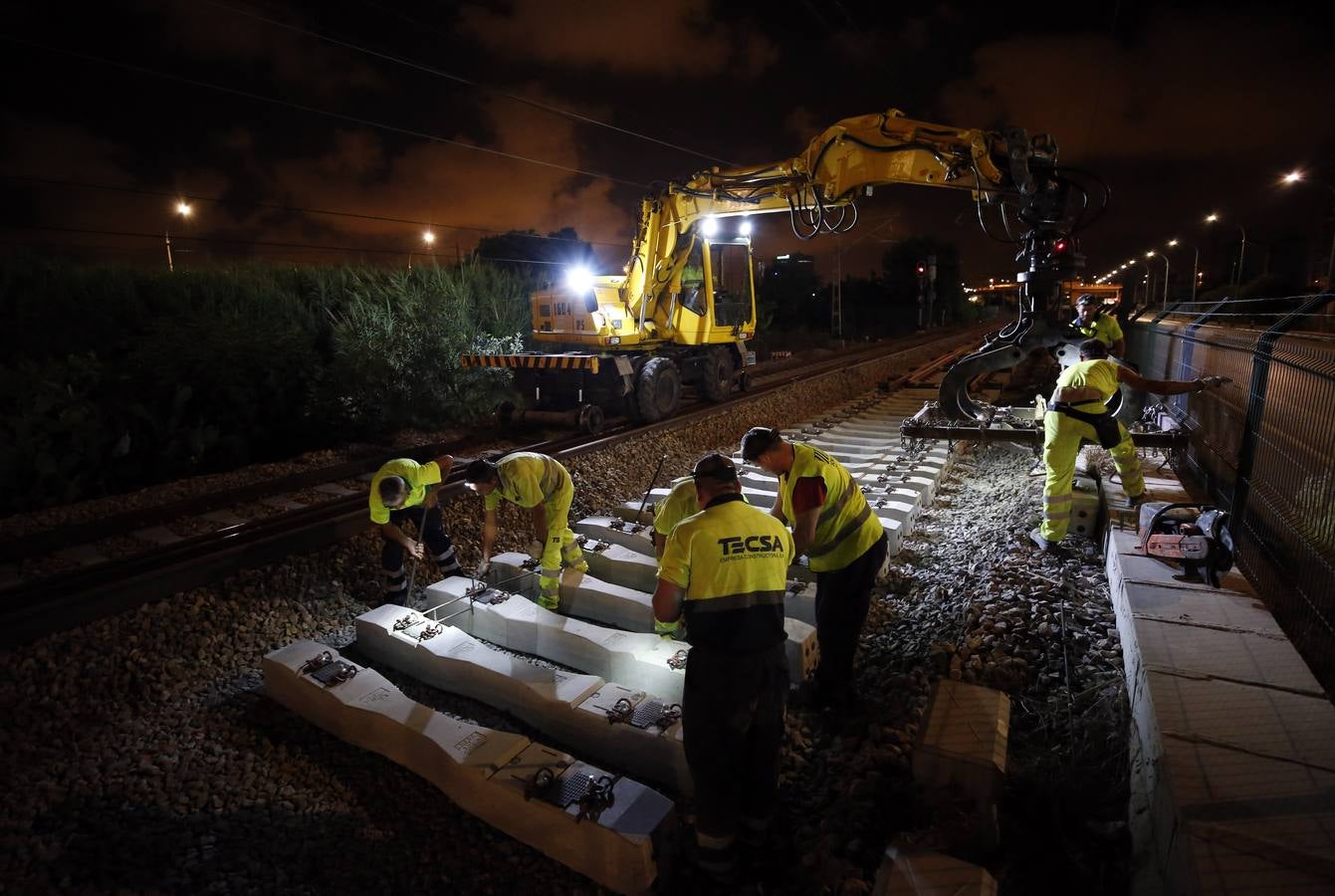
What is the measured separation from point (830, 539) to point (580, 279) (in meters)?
8.08

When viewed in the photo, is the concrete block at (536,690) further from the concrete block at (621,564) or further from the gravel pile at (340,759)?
the concrete block at (621,564)

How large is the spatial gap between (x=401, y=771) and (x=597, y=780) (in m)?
1.17

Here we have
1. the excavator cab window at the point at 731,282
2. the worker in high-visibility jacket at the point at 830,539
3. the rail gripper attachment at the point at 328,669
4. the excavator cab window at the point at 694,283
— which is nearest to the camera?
the worker in high-visibility jacket at the point at 830,539

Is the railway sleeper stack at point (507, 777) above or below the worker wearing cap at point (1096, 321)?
below

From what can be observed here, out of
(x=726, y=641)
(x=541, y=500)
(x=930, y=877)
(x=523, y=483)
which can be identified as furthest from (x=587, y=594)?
(x=930, y=877)

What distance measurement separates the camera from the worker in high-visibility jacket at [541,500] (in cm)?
493

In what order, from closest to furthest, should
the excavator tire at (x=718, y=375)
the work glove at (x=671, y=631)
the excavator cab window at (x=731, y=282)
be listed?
the work glove at (x=671, y=631) < the excavator cab window at (x=731, y=282) < the excavator tire at (x=718, y=375)

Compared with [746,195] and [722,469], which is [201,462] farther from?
[722,469]

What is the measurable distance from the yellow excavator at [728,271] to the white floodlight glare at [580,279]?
19 millimetres

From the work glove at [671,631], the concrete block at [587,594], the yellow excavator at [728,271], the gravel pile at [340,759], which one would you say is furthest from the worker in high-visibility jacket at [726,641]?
the yellow excavator at [728,271]

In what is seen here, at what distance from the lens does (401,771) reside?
3.48 metres

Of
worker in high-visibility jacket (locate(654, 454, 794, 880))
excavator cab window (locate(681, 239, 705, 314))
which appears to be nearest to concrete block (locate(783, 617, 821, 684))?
worker in high-visibility jacket (locate(654, 454, 794, 880))

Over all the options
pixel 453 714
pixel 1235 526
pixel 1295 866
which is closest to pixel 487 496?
pixel 453 714

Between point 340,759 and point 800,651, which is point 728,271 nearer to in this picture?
point 800,651
